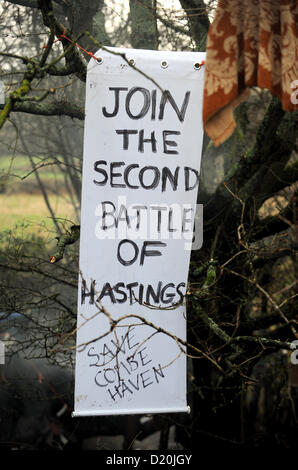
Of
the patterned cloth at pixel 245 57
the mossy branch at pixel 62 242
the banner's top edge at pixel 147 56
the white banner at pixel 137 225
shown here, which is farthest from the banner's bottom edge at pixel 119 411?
the banner's top edge at pixel 147 56

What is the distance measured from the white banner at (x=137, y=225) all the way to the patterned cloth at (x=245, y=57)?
0.36 meters

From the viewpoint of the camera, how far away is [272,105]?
290 centimetres

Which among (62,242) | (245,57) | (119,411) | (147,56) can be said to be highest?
(147,56)

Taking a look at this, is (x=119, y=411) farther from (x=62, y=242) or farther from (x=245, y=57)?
(x=245, y=57)

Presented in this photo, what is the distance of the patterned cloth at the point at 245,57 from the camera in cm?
176

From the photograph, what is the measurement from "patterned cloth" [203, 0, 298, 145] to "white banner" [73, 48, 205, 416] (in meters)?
0.36

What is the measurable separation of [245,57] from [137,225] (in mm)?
777

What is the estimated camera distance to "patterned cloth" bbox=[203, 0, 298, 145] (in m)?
1.76

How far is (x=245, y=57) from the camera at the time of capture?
5.87 ft

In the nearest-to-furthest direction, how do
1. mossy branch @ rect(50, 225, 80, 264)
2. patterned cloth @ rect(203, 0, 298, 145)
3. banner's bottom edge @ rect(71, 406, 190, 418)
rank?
patterned cloth @ rect(203, 0, 298, 145), banner's bottom edge @ rect(71, 406, 190, 418), mossy branch @ rect(50, 225, 80, 264)

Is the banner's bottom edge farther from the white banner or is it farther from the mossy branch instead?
the mossy branch

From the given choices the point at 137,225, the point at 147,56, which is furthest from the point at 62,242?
the point at 147,56

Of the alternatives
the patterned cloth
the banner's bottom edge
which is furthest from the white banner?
the patterned cloth
